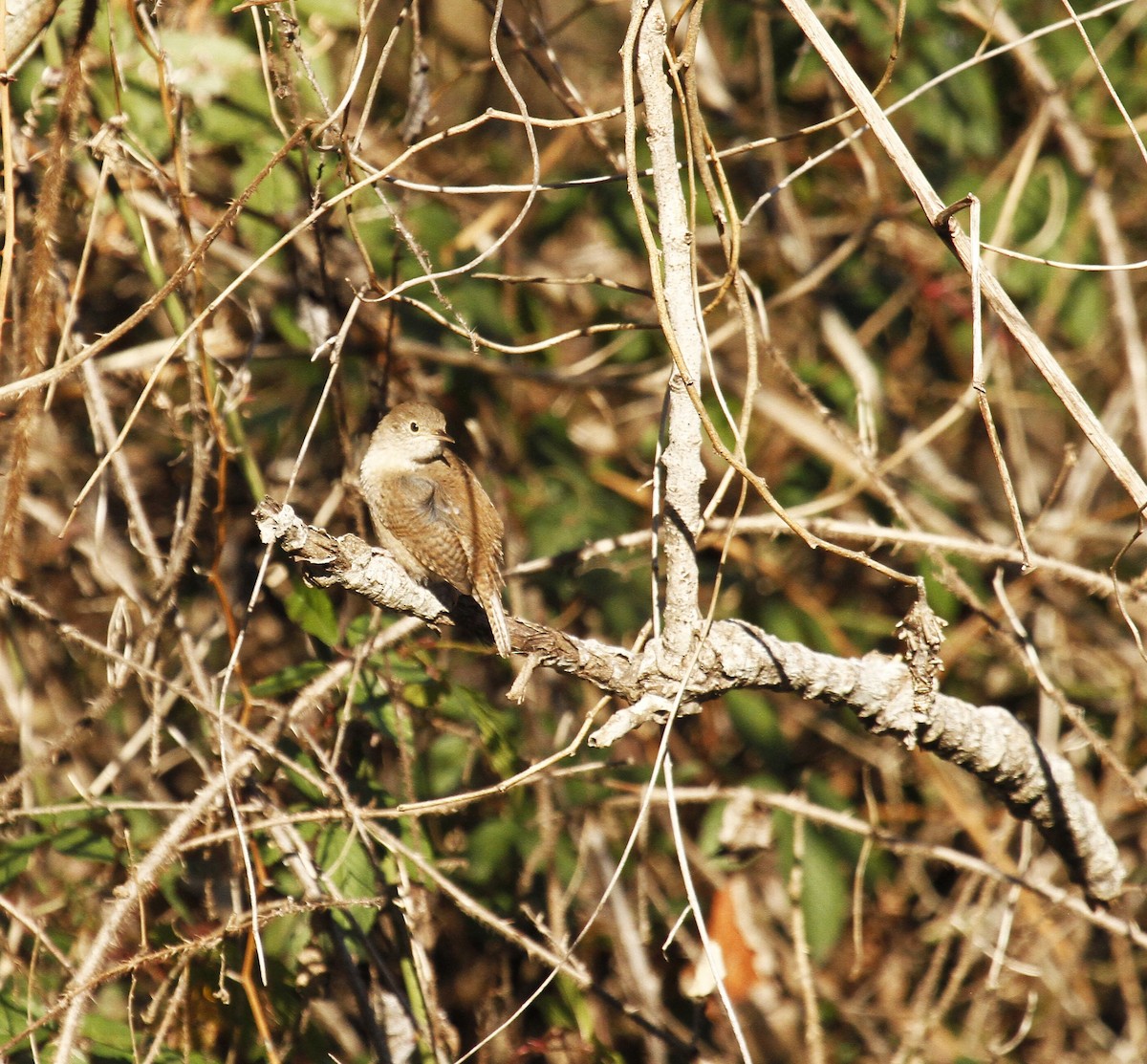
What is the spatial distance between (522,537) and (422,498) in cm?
74

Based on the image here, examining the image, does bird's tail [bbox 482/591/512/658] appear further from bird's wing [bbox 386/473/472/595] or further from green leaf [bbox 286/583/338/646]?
bird's wing [bbox 386/473/472/595]

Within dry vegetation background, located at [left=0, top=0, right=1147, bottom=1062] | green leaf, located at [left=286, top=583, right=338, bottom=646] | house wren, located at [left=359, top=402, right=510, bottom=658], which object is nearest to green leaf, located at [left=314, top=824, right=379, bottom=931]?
dry vegetation background, located at [left=0, top=0, right=1147, bottom=1062]

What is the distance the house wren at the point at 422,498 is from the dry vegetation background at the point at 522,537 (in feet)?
0.38

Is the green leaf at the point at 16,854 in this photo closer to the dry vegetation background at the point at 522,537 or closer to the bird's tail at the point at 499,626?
the dry vegetation background at the point at 522,537

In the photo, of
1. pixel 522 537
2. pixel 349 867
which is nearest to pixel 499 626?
pixel 349 867

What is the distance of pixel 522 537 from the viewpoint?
12.8ft

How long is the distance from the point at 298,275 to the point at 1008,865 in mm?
2960

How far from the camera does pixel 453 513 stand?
3.20 meters

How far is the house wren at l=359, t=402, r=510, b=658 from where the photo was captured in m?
3.07

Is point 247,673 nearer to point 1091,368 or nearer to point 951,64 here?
point 951,64

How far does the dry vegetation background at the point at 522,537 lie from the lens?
8.39ft

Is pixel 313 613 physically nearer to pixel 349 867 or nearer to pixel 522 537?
pixel 349 867

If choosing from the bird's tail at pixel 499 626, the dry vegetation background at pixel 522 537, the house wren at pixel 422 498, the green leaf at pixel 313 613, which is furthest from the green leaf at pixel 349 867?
the house wren at pixel 422 498

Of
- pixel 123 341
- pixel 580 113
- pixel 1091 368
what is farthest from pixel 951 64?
pixel 123 341
